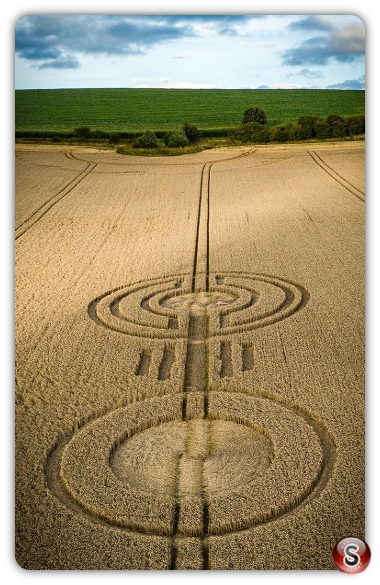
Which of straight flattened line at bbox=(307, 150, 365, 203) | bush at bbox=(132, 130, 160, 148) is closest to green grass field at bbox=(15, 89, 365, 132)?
bush at bbox=(132, 130, 160, 148)

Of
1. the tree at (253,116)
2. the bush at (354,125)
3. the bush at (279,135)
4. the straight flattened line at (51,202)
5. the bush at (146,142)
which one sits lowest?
the straight flattened line at (51,202)

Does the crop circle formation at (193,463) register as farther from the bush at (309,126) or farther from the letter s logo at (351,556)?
the bush at (309,126)

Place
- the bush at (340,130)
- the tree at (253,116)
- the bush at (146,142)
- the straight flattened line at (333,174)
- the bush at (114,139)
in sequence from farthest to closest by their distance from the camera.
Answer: the tree at (253,116) → the bush at (114,139) → the bush at (340,130) → the bush at (146,142) → the straight flattened line at (333,174)

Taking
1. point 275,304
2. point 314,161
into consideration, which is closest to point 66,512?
point 275,304

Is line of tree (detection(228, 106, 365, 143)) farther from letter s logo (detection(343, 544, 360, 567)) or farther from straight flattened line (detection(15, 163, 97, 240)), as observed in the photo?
letter s logo (detection(343, 544, 360, 567))

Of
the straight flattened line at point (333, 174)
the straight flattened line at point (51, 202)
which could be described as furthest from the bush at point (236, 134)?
the straight flattened line at point (51, 202)

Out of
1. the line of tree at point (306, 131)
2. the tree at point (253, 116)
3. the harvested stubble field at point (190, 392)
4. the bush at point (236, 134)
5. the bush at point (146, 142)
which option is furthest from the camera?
the tree at point (253, 116)

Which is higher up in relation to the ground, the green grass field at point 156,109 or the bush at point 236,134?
the green grass field at point 156,109
